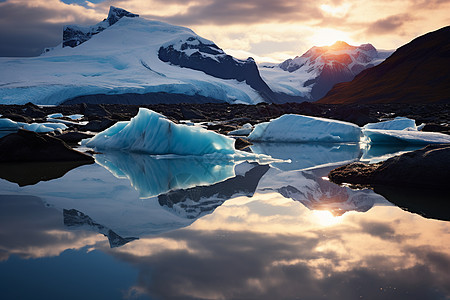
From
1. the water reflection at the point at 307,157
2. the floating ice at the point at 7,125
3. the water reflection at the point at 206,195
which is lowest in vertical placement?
the floating ice at the point at 7,125

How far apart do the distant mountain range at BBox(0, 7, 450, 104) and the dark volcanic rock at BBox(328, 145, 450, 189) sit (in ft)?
135

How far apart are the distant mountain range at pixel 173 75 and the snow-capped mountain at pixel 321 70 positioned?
75 centimetres

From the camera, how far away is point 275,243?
101 inches

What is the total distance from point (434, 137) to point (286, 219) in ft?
22.8

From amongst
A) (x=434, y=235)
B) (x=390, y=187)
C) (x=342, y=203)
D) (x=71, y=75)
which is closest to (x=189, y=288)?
(x=434, y=235)

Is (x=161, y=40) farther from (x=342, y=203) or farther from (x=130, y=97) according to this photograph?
(x=342, y=203)

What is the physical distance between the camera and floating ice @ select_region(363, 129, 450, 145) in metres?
8.63

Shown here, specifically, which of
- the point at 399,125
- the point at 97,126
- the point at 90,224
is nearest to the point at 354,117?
the point at 399,125

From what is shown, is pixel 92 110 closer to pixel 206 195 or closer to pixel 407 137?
pixel 407 137

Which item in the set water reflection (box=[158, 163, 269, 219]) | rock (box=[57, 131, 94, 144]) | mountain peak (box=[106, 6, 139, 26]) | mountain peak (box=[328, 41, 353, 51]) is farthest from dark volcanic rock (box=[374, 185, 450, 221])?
mountain peak (box=[328, 41, 353, 51])

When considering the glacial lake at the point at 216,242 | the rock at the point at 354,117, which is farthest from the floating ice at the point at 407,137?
the rock at the point at 354,117

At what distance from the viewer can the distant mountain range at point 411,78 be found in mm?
45406

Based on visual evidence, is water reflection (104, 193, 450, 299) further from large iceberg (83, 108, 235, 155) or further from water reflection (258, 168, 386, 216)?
large iceberg (83, 108, 235, 155)

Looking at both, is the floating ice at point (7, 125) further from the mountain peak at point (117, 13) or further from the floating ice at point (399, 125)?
the mountain peak at point (117, 13)
